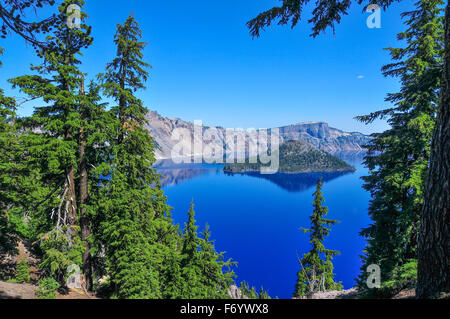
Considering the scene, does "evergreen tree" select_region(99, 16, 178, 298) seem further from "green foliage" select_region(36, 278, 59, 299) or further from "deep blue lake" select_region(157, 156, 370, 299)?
"deep blue lake" select_region(157, 156, 370, 299)

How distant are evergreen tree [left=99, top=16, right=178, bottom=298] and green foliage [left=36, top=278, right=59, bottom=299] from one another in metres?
2.40

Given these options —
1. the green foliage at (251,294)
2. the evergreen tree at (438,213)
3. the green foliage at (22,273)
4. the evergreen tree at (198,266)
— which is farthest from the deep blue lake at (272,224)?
the evergreen tree at (438,213)

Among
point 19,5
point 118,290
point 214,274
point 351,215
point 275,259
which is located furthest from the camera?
point 351,215

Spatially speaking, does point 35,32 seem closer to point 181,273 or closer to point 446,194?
point 446,194

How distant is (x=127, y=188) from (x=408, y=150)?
12.5m

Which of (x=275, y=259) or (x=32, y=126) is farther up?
(x=32, y=126)

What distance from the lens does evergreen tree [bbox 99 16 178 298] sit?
31.7 ft

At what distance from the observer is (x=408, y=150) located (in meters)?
8.10

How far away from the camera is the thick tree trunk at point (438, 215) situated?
2.89 metres

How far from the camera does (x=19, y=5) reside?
4121 millimetres

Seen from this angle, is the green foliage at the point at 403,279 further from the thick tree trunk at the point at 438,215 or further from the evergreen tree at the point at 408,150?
the thick tree trunk at the point at 438,215
